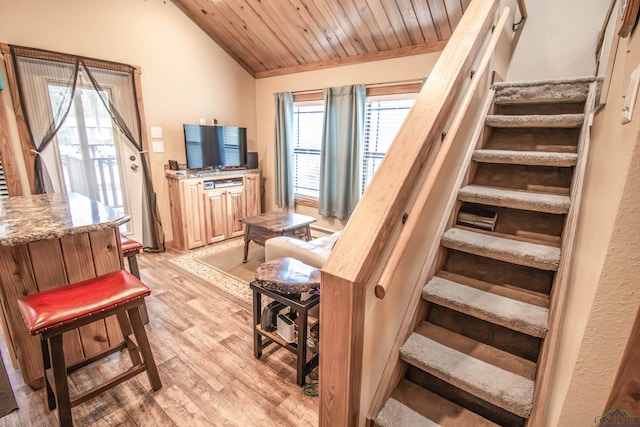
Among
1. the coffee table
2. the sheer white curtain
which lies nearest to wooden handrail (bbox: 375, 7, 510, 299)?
the coffee table

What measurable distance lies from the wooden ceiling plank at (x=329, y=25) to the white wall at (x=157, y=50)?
5.61 feet

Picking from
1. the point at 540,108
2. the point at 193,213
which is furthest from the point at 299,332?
the point at 193,213

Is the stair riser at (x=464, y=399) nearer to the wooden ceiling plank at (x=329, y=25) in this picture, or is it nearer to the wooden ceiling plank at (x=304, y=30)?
the wooden ceiling plank at (x=329, y=25)

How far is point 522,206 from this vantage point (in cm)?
163

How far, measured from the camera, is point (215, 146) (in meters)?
4.22

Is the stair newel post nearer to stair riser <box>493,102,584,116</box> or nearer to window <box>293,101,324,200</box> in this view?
stair riser <box>493,102,584,116</box>

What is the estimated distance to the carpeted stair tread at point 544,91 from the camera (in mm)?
2008

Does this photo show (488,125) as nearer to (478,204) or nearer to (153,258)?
(478,204)

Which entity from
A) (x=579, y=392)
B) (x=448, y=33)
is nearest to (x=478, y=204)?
(x=579, y=392)

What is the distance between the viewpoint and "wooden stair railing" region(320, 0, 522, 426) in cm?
96

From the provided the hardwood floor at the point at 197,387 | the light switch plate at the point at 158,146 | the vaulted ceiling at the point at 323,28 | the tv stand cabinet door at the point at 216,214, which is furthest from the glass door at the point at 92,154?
the hardwood floor at the point at 197,387

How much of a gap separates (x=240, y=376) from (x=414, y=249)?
53.5 inches

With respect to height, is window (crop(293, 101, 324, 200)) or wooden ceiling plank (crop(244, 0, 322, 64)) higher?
wooden ceiling plank (crop(244, 0, 322, 64))

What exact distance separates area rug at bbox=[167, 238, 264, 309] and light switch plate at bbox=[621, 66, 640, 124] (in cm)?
258
